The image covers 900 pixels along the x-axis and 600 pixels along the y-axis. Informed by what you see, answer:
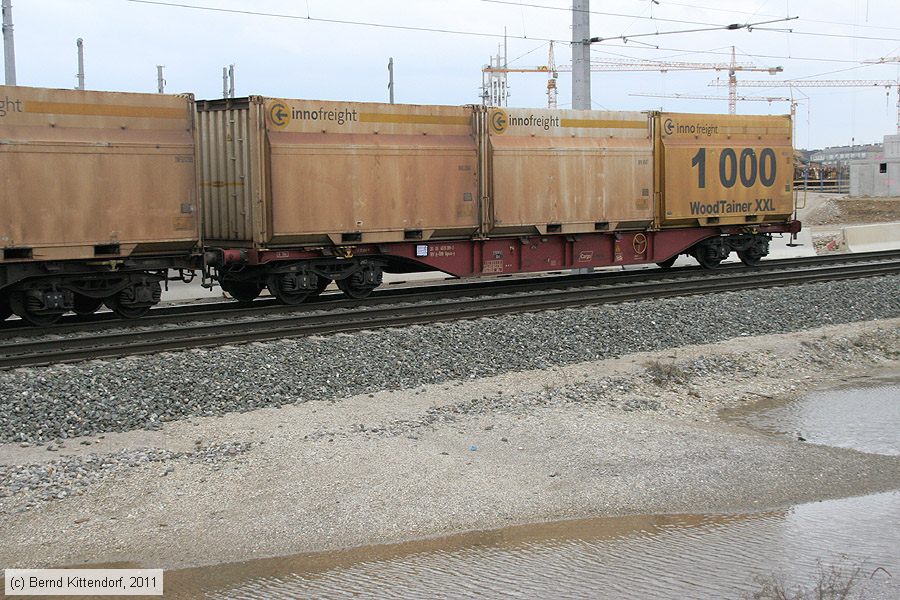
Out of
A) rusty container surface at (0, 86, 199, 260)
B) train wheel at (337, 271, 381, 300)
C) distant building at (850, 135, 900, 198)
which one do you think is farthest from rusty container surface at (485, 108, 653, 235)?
distant building at (850, 135, 900, 198)

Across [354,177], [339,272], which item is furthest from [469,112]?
[339,272]

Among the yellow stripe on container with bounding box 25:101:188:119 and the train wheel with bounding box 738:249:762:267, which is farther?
the train wheel with bounding box 738:249:762:267

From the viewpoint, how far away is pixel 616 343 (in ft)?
42.8

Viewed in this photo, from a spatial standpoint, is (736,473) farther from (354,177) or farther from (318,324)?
(354,177)

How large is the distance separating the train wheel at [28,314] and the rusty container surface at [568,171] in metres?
7.32

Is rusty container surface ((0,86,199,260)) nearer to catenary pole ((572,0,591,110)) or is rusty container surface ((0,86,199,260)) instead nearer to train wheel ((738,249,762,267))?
catenary pole ((572,0,591,110))

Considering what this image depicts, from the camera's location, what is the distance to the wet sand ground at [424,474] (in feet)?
22.0

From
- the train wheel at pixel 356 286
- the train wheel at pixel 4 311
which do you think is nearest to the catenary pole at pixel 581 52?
the train wheel at pixel 356 286

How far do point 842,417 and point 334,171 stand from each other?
847 centimetres

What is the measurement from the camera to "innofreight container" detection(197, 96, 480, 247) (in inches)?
584

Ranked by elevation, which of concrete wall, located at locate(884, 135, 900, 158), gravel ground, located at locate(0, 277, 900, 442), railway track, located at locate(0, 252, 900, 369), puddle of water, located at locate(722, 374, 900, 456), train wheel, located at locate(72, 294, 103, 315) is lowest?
puddle of water, located at locate(722, 374, 900, 456)

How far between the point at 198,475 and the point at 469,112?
10.5 m

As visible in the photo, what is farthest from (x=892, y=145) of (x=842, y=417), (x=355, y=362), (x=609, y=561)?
(x=609, y=561)

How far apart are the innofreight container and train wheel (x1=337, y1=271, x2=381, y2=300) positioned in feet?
2.30
